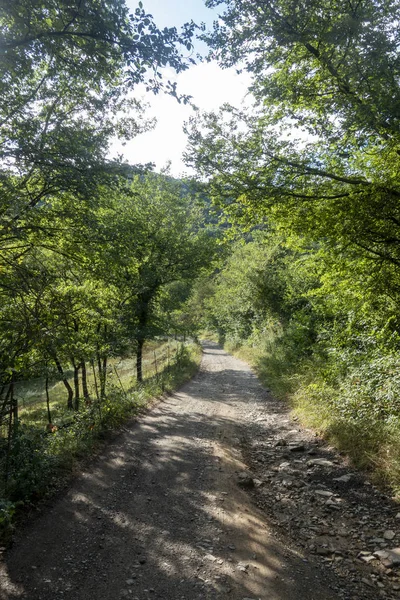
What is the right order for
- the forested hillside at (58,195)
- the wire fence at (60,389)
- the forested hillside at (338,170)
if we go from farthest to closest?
1. the wire fence at (60,389)
2. the forested hillside at (338,170)
3. the forested hillside at (58,195)

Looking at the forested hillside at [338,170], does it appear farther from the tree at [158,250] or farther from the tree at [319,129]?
the tree at [158,250]

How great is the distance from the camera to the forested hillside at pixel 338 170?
17.3 feet

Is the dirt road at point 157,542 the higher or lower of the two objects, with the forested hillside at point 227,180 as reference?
lower

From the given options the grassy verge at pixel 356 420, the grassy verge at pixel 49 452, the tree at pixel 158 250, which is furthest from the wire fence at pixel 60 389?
the grassy verge at pixel 356 420

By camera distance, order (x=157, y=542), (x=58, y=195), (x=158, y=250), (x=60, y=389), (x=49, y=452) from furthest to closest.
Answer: (x=60, y=389), (x=158, y=250), (x=58, y=195), (x=49, y=452), (x=157, y=542)

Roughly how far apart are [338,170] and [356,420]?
16.5ft

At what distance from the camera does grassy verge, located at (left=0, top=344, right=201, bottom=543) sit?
4445 mm

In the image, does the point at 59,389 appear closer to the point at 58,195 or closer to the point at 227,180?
the point at 58,195

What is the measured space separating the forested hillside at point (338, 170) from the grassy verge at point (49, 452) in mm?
5198

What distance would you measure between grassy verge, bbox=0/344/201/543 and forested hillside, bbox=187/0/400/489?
205 inches

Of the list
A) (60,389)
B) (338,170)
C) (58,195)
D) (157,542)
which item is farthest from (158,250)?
(60,389)

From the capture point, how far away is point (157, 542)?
13.1 feet

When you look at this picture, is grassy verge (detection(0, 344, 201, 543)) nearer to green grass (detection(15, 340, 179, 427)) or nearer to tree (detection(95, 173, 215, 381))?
green grass (detection(15, 340, 179, 427))

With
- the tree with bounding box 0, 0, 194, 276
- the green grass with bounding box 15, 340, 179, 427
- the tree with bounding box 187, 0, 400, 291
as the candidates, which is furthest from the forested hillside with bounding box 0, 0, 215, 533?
the green grass with bounding box 15, 340, 179, 427
